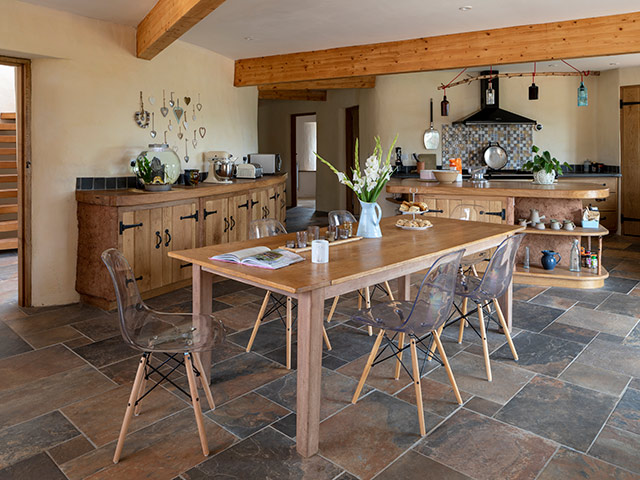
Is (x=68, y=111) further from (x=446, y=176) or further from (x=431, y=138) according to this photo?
(x=431, y=138)

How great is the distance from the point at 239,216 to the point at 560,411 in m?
3.80

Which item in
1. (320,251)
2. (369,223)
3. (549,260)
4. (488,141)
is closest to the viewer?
(320,251)

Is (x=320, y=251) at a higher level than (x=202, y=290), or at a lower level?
higher

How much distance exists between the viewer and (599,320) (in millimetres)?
4051

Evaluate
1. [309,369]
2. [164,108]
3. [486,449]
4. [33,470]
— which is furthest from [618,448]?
[164,108]

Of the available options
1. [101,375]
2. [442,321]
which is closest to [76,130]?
[101,375]

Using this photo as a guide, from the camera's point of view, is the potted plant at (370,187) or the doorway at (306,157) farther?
the doorway at (306,157)

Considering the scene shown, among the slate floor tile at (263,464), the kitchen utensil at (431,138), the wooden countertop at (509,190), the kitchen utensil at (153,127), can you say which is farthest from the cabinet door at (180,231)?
the kitchen utensil at (431,138)

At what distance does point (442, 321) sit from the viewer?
2.57m

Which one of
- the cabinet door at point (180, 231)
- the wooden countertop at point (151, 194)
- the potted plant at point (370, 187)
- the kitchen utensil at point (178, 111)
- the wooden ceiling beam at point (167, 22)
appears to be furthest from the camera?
the kitchen utensil at point (178, 111)

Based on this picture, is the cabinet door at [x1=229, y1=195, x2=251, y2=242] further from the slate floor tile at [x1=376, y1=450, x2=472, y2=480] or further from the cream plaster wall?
the slate floor tile at [x1=376, y1=450, x2=472, y2=480]

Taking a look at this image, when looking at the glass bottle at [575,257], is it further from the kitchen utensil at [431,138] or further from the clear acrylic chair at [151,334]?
the clear acrylic chair at [151,334]

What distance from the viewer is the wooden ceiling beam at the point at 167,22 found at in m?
3.37

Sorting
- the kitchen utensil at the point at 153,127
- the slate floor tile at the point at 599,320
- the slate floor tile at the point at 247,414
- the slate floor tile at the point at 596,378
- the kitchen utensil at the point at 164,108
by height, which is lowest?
the slate floor tile at the point at 247,414
